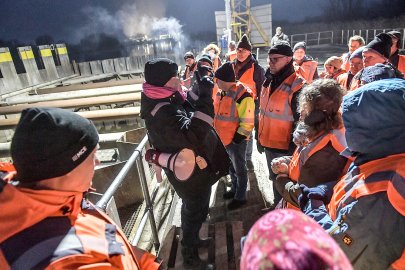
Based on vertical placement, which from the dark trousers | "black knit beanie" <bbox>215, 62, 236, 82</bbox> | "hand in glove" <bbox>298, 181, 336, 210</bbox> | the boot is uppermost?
"black knit beanie" <bbox>215, 62, 236, 82</bbox>

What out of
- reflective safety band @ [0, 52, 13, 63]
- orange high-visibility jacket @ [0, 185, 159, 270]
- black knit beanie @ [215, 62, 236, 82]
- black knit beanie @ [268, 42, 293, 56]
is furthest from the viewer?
reflective safety band @ [0, 52, 13, 63]

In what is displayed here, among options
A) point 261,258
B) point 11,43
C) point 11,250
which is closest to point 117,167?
point 11,250

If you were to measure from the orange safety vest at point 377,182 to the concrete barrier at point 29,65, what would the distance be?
47.1ft

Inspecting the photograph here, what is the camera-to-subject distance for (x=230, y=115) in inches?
128

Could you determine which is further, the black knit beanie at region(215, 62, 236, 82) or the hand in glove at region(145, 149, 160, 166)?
the black knit beanie at region(215, 62, 236, 82)

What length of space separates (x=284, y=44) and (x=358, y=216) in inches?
95.5

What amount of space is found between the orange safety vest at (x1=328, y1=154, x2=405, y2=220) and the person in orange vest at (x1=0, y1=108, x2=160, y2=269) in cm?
104

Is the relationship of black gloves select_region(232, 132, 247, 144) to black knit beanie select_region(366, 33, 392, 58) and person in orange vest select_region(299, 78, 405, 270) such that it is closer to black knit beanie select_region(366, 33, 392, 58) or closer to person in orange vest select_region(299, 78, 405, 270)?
person in orange vest select_region(299, 78, 405, 270)

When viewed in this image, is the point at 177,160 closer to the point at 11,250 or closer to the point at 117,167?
the point at 11,250

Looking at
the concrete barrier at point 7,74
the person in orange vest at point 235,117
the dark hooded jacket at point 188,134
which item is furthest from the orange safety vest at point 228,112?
the concrete barrier at point 7,74

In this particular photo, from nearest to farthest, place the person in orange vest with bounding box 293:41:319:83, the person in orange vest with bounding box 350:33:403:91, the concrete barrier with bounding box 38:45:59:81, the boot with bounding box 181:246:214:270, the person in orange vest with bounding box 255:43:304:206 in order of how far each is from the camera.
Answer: the boot with bounding box 181:246:214:270
the person in orange vest with bounding box 255:43:304:206
the person in orange vest with bounding box 350:33:403:91
the person in orange vest with bounding box 293:41:319:83
the concrete barrier with bounding box 38:45:59:81

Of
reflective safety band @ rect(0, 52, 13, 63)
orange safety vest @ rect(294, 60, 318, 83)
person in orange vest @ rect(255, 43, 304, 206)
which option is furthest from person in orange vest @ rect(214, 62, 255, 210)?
reflective safety band @ rect(0, 52, 13, 63)

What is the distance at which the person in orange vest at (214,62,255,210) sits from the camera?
318cm

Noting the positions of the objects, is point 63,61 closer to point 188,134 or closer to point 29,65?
point 29,65
